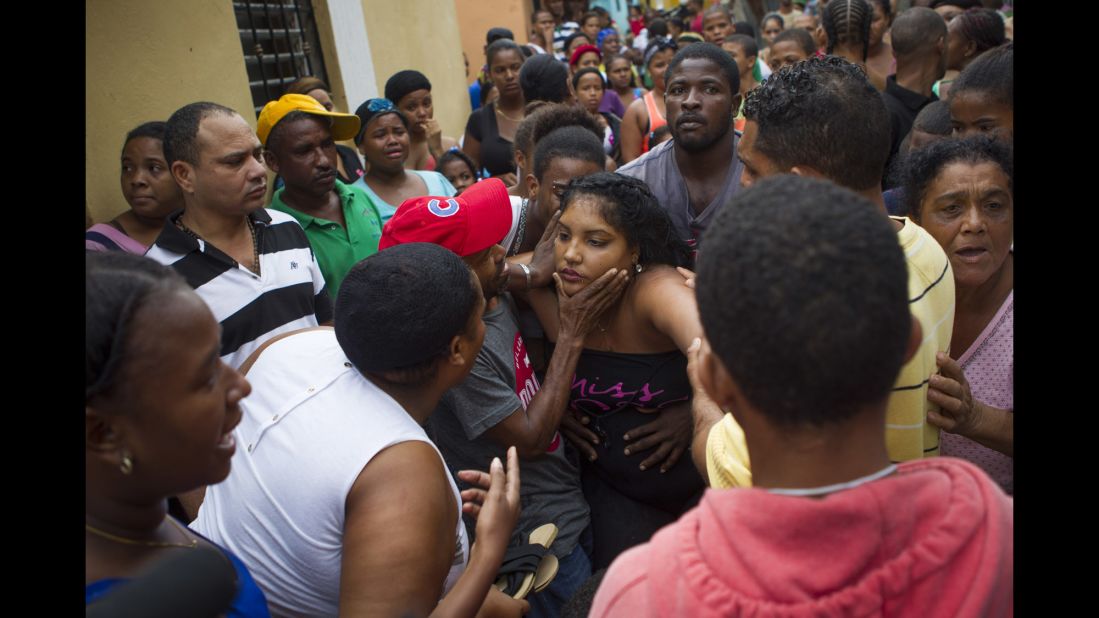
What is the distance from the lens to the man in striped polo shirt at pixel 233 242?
119 inches

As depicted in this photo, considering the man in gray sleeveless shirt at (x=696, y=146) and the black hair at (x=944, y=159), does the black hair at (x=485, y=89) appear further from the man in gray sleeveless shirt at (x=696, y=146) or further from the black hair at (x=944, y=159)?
the black hair at (x=944, y=159)

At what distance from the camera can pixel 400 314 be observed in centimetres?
191

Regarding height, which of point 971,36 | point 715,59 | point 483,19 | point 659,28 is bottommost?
point 971,36

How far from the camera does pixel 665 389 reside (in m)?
2.72

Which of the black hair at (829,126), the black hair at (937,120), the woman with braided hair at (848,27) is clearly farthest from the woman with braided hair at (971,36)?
the black hair at (829,126)

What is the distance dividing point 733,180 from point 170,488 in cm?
295

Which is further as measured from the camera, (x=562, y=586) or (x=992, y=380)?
(x=562, y=586)

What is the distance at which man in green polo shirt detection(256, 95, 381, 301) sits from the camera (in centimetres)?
385

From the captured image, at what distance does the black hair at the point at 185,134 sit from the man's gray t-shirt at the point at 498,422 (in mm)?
1484

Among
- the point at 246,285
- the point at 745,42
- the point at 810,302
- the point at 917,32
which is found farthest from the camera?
the point at 745,42

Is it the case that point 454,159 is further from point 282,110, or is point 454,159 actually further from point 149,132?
point 149,132

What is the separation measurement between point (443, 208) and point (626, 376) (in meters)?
0.87

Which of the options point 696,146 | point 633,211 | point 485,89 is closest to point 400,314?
point 633,211
